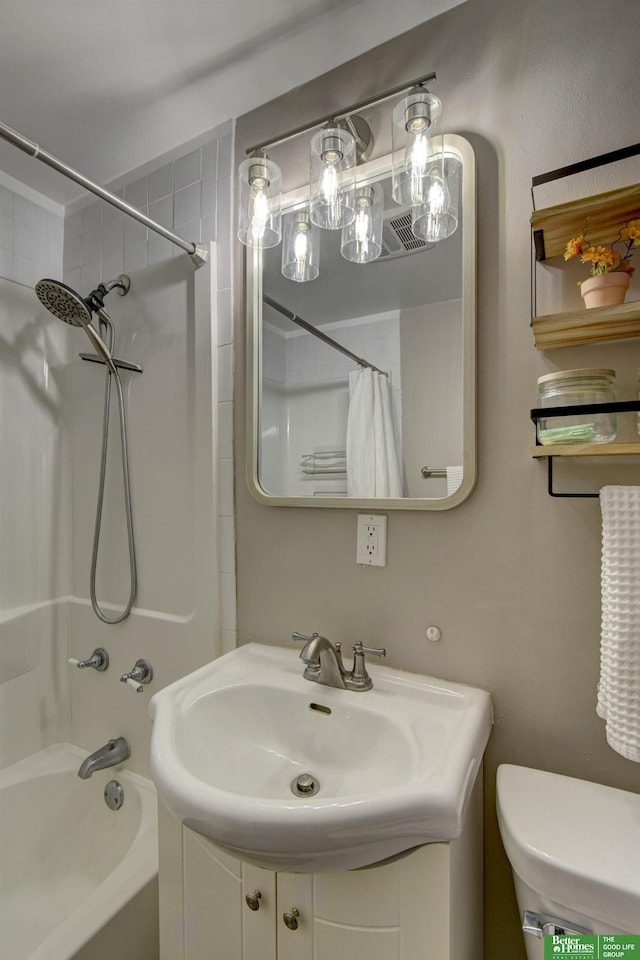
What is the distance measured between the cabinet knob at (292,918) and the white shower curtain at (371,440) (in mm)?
798

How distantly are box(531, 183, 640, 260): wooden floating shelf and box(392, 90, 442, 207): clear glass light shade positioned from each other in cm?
28

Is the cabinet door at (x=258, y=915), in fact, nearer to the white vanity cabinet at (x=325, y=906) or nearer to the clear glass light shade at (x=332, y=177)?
the white vanity cabinet at (x=325, y=906)

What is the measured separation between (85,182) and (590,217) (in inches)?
44.0

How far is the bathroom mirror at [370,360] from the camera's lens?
1002mm

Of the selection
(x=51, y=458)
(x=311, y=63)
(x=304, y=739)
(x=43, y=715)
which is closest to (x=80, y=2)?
(x=311, y=63)

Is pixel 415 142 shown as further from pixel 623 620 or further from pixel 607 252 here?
pixel 623 620

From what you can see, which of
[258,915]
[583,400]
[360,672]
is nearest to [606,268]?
[583,400]

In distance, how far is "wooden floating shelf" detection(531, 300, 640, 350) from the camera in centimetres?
78

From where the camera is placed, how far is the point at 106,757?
1428mm

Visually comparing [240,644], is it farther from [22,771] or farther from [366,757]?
[22,771]

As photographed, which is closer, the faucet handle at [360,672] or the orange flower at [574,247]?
the orange flower at [574,247]

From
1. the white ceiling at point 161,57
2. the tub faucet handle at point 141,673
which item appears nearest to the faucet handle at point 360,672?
the tub faucet handle at point 141,673

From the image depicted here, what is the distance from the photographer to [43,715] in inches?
63.6

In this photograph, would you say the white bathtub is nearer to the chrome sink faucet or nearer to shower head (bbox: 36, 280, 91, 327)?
the chrome sink faucet
